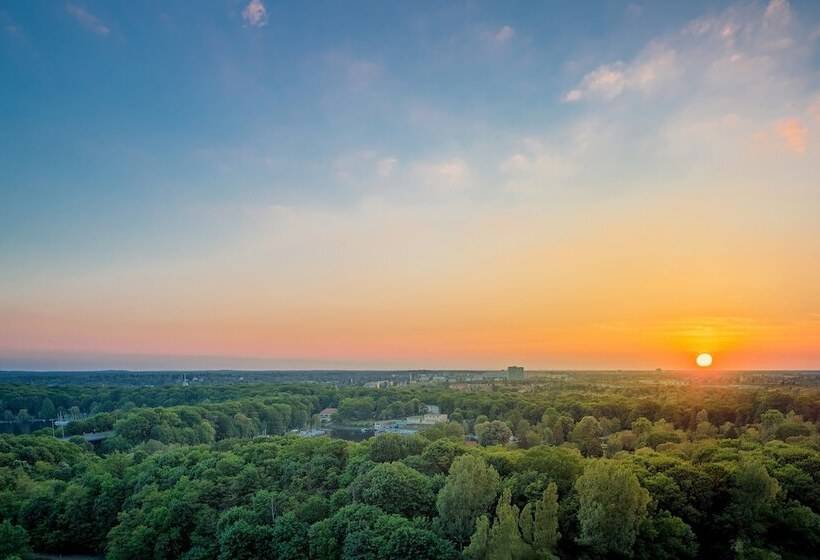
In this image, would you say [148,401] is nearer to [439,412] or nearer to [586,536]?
[439,412]

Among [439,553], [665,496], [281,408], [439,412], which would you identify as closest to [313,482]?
[439,553]

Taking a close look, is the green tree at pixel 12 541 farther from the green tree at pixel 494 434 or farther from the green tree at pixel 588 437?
the green tree at pixel 588 437

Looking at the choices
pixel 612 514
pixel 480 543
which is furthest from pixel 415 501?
pixel 612 514

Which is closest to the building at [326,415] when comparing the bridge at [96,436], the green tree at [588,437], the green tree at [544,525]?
the bridge at [96,436]

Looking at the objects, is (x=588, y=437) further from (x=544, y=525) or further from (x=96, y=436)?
(x=96, y=436)

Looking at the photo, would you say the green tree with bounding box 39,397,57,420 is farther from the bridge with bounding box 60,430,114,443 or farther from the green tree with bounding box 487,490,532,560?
the green tree with bounding box 487,490,532,560

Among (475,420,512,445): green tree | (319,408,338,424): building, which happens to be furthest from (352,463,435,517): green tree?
(319,408,338,424): building
